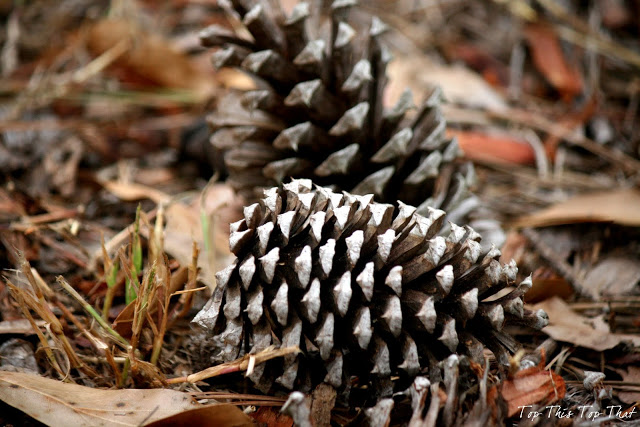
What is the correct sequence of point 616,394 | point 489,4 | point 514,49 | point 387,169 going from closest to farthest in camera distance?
point 616,394, point 387,169, point 514,49, point 489,4

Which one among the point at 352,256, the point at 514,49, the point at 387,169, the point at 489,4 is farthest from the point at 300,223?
the point at 489,4

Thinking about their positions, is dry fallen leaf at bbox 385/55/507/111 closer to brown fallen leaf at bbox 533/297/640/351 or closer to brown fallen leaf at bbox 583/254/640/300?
brown fallen leaf at bbox 583/254/640/300

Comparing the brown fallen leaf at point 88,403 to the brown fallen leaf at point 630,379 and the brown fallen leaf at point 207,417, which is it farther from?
the brown fallen leaf at point 630,379

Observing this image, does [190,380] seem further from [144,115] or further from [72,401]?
[144,115]

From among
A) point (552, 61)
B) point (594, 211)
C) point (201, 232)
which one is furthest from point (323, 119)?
point (552, 61)

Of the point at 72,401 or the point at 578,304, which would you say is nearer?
the point at 72,401
